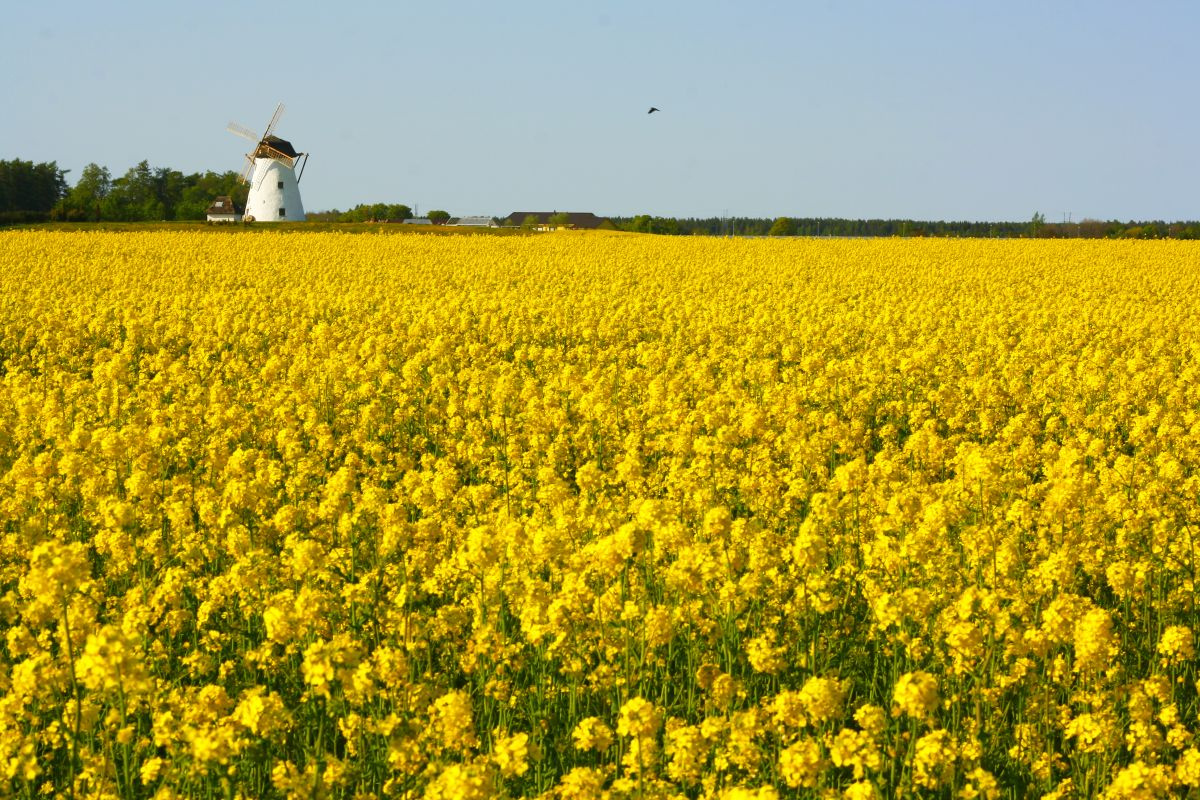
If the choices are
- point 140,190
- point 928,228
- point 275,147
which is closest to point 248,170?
point 275,147

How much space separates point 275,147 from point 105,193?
63370 millimetres

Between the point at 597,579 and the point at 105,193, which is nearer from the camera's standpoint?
the point at 597,579

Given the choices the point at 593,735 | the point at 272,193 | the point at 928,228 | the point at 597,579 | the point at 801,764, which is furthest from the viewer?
the point at 928,228

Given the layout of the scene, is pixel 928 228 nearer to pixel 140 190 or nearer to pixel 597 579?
pixel 140 190

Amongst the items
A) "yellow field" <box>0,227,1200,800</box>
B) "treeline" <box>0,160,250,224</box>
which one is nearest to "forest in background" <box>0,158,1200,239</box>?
"treeline" <box>0,160,250,224</box>

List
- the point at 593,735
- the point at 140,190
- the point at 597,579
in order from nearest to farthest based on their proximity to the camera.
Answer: the point at 593,735 → the point at 597,579 → the point at 140,190

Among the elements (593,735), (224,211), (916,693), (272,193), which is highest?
(272,193)

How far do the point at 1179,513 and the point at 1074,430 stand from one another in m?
3.59

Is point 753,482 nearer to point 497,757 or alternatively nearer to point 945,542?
point 945,542

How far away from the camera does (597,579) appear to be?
19.7 ft

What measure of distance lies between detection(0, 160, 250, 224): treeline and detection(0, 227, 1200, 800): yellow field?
7042 cm

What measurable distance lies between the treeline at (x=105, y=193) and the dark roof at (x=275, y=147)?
34.7 feet

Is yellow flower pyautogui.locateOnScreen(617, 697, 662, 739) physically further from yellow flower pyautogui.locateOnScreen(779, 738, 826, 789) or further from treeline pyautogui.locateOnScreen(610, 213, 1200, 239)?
treeline pyautogui.locateOnScreen(610, 213, 1200, 239)

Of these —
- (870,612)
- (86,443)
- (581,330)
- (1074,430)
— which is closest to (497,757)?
(870,612)
